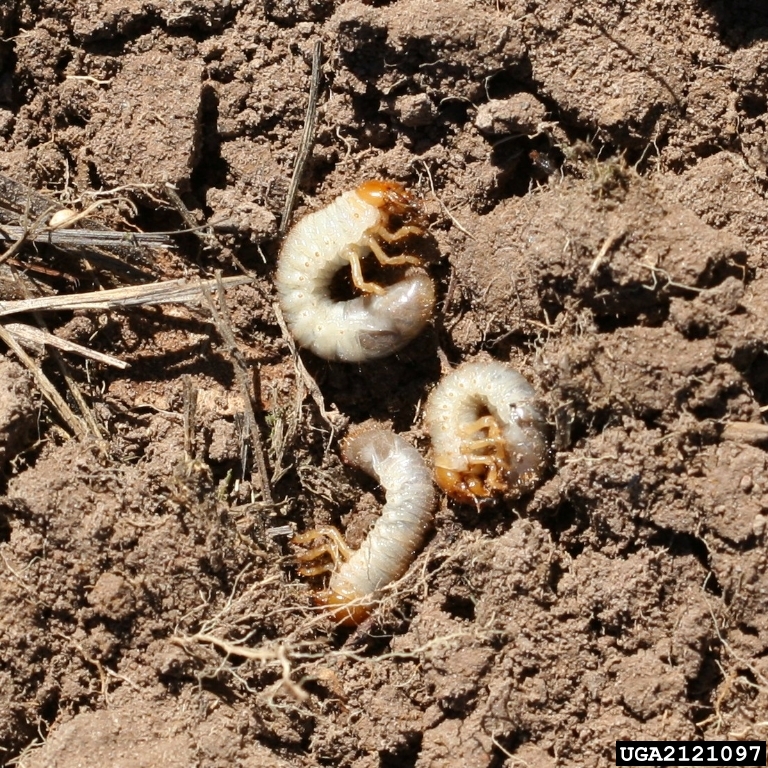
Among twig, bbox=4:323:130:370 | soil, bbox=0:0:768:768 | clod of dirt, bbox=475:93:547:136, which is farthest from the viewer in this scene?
twig, bbox=4:323:130:370

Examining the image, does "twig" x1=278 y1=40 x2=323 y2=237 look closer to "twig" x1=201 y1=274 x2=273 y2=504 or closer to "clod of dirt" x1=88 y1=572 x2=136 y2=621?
"twig" x1=201 y1=274 x2=273 y2=504

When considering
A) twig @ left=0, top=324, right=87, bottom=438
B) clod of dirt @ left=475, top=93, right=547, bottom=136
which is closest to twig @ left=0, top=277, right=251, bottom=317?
twig @ left=0, top=324, right=87, bottom=438

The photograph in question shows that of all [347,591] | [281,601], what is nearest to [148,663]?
[281,601]

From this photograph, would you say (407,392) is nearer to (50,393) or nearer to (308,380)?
(308,380)

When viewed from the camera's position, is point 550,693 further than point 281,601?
No

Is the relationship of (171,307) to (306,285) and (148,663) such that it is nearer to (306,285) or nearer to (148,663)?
(306,285)

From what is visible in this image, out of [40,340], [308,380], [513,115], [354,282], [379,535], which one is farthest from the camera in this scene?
[354,282]

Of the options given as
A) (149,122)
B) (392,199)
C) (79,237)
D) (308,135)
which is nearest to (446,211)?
(392,199)
